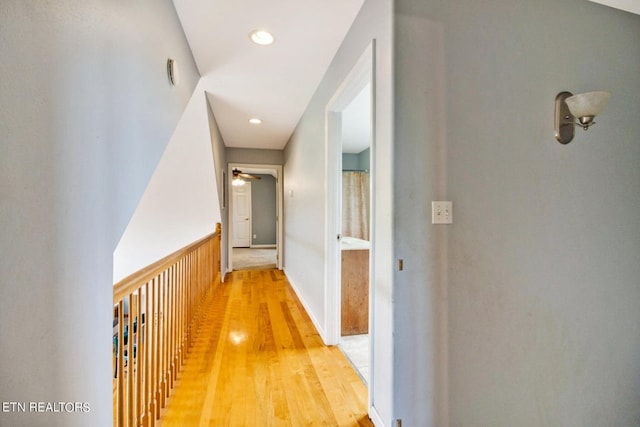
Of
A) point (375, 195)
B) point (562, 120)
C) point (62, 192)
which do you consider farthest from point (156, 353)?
point (562, 120)

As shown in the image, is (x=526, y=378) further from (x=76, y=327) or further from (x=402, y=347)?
(x=76, y=327)

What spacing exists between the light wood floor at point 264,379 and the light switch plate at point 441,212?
1179 mm

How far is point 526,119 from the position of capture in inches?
56.6

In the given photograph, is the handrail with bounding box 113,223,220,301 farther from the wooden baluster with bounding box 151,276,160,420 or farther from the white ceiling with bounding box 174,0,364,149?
the white ceiling with bounding box 174,0,364,149

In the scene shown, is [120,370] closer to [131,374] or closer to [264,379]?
[131,374]

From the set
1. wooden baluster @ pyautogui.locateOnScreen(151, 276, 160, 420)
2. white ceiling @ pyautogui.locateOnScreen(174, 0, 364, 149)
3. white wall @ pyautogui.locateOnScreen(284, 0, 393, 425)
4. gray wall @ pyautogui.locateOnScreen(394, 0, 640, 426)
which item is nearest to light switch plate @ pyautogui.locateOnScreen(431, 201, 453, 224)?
gray wall @ pyautogui.locateOnScreen(394, 0, 640, 426)

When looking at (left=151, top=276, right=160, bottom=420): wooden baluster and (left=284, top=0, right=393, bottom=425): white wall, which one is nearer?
(left=284, top=0, right=393, bottom=425): white wall

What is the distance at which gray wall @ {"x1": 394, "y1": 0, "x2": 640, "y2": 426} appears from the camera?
1.32 meters

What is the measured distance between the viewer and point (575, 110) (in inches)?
55.0

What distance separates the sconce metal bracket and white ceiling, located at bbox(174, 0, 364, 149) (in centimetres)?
122

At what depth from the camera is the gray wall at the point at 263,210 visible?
370 inches

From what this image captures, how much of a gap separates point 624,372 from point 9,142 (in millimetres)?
2706

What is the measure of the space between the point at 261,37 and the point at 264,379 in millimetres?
2420

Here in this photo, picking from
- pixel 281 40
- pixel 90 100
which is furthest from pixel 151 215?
pixel 90 100
